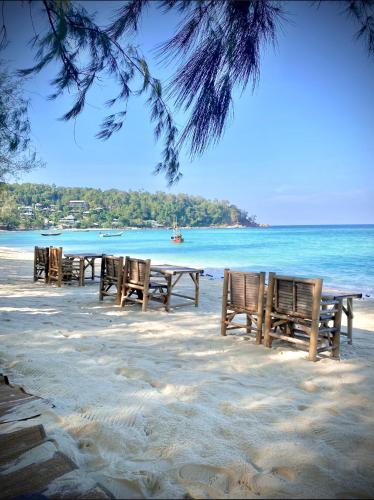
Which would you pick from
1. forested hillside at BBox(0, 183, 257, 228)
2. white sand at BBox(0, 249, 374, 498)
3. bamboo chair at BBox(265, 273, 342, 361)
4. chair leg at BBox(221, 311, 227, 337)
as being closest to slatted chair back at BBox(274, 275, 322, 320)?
bamboo chair at BBox(265, 273, 342, 361)

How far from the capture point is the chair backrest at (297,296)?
161 inches

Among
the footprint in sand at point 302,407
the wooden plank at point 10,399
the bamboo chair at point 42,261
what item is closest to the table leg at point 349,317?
the footprint in sand at point 302,407

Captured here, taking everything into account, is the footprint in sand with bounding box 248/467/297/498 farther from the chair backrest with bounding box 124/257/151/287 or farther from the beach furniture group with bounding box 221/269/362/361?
the chair backrest with bounding box 124/257/151/287

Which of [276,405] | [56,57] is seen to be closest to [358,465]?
[276,405]

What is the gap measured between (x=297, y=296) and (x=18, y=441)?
3.22m

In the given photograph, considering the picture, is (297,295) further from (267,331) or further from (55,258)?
(55,258)

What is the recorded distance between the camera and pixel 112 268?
7.58 meters

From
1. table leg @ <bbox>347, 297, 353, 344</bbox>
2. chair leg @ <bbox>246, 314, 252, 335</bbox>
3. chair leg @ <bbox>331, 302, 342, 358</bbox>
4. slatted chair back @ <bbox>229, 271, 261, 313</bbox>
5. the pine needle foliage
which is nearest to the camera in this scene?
the pine needle foliage

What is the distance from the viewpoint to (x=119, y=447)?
7.14 ft

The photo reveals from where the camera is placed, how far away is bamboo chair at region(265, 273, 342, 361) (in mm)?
4145

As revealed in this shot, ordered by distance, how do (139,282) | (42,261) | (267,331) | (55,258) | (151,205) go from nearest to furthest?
1. (267,331)
2. (139,282)
3. (55,258)
4. (42,261)
5. (151,205)

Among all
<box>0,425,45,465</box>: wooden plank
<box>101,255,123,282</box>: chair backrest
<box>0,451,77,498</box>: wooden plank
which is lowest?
<box>0,425,45,465</box>: wooden plank

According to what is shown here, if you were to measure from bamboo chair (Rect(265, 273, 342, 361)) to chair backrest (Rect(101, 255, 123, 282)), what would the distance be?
136 inches

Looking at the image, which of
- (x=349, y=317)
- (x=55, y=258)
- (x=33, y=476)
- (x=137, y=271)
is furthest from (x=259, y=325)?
(x=55, y=258)
